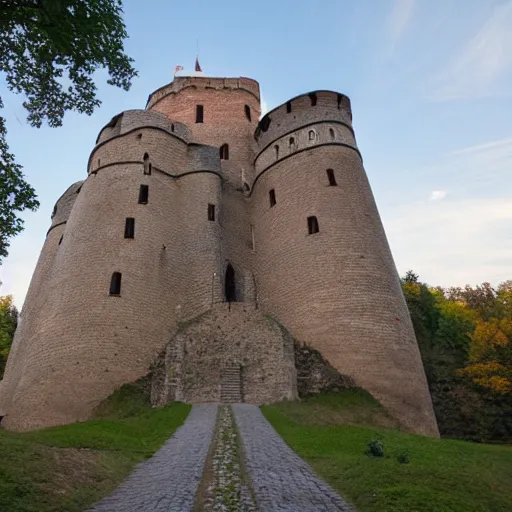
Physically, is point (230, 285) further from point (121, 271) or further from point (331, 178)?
point (331, 178)

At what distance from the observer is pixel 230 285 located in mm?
23266

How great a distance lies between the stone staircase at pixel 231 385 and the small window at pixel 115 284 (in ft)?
20.1

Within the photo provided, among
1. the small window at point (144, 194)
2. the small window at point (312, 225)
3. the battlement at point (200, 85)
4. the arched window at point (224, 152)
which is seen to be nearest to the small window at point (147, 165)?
the small window at point (144, 194)

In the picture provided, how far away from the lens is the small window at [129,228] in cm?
2086

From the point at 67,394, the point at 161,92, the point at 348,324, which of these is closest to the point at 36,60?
the point at 67,394

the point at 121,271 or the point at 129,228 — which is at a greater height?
the point at 129,228

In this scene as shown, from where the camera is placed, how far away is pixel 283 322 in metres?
20.5

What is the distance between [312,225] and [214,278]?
5529 millimetres

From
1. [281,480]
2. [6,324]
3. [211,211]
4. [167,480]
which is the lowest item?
[281,480]

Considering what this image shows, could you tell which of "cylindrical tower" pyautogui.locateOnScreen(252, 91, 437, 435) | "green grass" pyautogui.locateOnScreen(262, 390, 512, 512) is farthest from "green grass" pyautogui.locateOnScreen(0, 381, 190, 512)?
"cylindrical tower" pyautogui.locateOnScreen(252, 91, 437, 435)

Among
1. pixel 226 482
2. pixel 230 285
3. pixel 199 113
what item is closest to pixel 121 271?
pixel 230 285

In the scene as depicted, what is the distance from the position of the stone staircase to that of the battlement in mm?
23865

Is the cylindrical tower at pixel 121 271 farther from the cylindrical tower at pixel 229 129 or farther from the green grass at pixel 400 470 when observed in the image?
the green grass at pixel 400 470

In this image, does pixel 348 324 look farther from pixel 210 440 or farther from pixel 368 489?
pixel 368 489
